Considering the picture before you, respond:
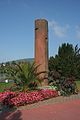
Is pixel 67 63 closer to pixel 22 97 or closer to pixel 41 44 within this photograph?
pixel 41 44

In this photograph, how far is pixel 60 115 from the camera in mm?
9719

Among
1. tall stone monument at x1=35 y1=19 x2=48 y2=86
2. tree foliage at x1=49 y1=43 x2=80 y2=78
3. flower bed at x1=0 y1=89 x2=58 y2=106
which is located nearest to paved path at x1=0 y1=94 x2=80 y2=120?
flower bed at x1=0 y1=89 x2=58 y2=106

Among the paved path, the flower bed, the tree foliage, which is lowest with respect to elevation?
the paved path

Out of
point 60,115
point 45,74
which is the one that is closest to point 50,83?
point 45,74

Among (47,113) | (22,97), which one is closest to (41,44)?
(22,97)

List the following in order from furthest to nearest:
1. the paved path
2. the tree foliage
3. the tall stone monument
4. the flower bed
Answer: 1. the tree foliage
2. the tall stone monument
3. the flower bed
4. the paved path

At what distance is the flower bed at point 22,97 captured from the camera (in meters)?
11.0

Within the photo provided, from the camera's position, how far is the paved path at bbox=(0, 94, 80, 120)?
923 cm

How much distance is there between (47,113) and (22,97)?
6.05ft

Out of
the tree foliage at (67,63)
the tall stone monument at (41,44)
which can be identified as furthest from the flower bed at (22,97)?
the tree foliage at (67,63)

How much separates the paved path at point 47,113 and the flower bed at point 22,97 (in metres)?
0.52

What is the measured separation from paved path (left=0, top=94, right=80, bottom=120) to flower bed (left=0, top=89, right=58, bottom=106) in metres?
0.52

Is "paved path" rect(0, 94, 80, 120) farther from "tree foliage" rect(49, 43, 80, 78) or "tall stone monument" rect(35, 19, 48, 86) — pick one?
"tree foliage" rect(49, 43, 80, 78)

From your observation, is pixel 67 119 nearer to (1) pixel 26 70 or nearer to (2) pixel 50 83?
(1) pixel 26 70
